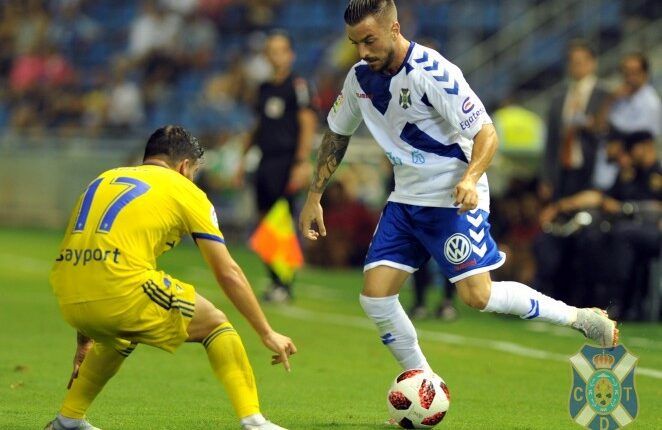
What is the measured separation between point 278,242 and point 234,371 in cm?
Answer: 769

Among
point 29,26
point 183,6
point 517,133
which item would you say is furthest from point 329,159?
point 29,26

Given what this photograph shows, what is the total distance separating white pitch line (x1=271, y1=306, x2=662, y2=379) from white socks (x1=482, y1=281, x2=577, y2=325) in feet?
7.74

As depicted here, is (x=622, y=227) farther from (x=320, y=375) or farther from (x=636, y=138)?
(x=320, y=375)

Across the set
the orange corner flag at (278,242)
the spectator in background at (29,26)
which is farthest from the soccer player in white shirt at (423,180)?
the spectator in background at (29,26)

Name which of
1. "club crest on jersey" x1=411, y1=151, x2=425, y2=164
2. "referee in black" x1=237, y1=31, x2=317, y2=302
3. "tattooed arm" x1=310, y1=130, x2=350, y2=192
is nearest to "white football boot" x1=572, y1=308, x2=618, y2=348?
"club crest on jersey" x1=411, y1=151, x2=425, y2=164

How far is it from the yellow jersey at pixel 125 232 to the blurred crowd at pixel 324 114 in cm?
720

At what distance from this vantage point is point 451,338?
1199 cm

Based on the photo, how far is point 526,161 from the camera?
19.0 m

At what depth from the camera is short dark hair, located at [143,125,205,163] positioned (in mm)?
6844

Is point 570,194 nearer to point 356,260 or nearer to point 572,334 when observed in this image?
point 572,334

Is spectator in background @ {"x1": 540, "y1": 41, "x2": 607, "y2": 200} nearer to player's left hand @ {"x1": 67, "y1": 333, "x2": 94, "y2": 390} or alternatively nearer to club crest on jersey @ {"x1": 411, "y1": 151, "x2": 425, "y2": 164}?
club crest on jersey @ {"x1": 411, "y1": 151, "x2": 425, "y2": 164}

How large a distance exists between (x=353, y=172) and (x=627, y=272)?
7.89m

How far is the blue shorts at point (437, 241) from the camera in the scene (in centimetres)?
762

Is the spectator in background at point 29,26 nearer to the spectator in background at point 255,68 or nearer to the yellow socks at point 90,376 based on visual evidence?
the spectator in background at point 255,68
